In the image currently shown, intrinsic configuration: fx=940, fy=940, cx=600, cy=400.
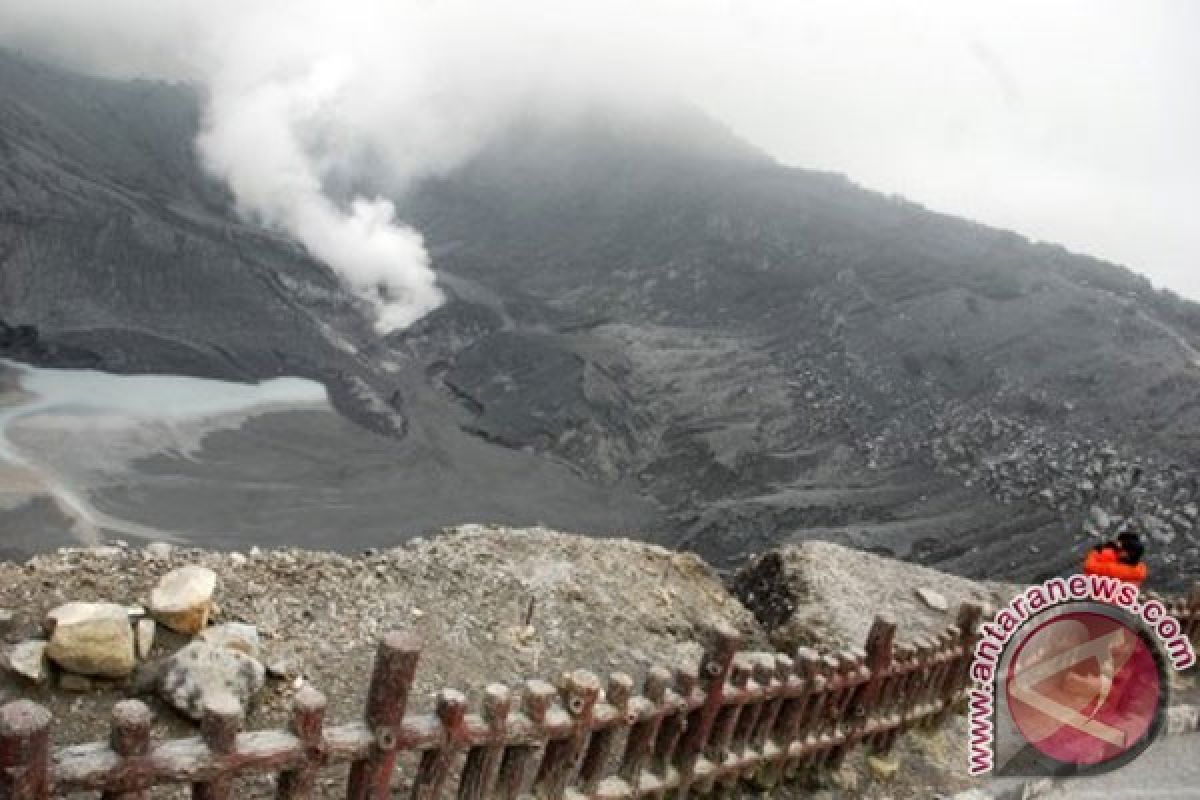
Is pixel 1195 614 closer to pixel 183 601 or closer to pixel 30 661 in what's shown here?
pixel 183 601

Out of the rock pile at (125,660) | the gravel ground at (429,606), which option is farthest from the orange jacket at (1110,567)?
the rock pile at (125,660)

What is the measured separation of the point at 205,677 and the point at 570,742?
6.16 ft

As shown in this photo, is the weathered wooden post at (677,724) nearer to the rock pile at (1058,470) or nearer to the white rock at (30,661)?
the white rock at (30,661)

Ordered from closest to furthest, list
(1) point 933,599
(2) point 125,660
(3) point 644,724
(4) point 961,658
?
1. (3) point 644,724
2. (2) point 125,660
3. (4) point 961,658
4. (1) point 933,599

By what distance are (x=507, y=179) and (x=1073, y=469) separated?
7442cm

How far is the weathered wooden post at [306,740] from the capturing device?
113 inches

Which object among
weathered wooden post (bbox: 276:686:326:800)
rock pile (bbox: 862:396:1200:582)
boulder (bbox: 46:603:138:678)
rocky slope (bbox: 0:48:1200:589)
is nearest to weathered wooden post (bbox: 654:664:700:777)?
weathered wooden post (bbox: 276:686:326:800)

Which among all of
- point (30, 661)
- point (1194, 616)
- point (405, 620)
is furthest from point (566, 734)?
point (1194, 616)

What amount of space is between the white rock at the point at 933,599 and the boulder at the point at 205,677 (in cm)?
666

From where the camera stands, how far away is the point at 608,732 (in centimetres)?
371

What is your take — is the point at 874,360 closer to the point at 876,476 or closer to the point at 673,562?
the point at 876,476

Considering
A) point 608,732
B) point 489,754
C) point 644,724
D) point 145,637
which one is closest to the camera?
point 489,754

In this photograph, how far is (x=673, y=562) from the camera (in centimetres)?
841

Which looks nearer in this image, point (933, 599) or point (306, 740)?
point (306, 740)
